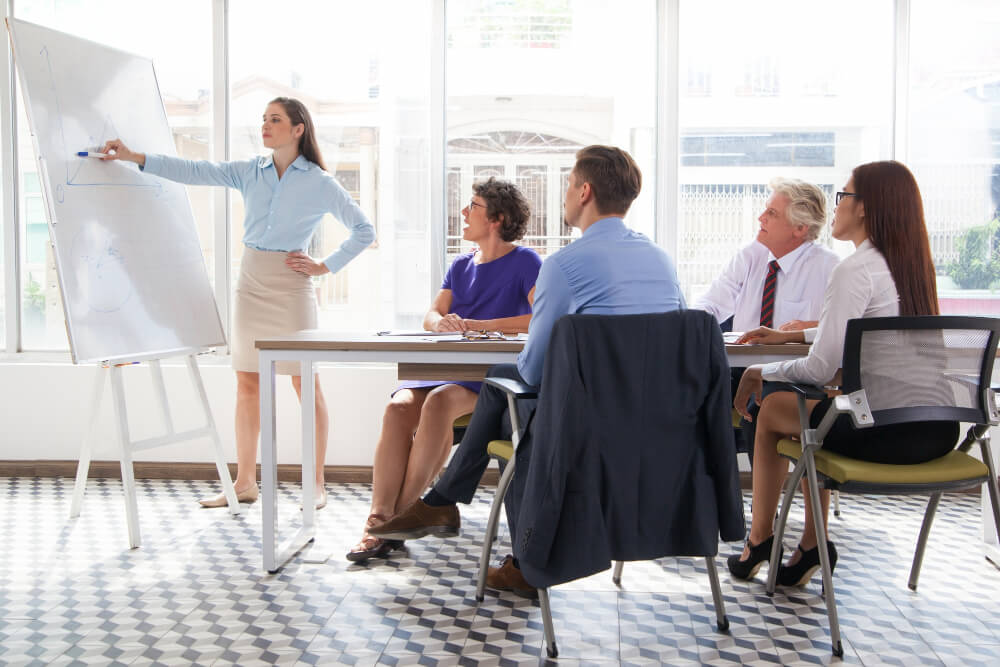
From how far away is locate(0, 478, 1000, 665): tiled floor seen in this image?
2.14m

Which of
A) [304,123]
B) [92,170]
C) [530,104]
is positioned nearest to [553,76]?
[530,104]

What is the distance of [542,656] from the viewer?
6.94 ft

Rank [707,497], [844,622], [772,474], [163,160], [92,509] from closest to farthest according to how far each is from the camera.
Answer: [707,497] → [844,622] → [772,474] → [163,160] → [92,509]

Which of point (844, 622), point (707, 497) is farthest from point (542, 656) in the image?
point (844, 622)

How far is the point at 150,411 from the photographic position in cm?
405

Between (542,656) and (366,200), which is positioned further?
(366,200)

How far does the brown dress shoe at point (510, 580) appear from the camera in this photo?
2510 millimetres

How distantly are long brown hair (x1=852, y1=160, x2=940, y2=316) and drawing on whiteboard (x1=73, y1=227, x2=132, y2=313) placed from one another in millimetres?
2430

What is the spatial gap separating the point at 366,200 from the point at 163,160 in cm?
106

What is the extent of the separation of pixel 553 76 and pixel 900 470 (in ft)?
8.34

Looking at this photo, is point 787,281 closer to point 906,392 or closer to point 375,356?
point 906,392

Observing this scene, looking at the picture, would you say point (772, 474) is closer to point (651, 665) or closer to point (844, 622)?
point (844, 622)

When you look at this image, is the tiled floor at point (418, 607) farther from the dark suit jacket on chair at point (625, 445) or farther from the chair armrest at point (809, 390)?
the chair armrest at point (809, 390)

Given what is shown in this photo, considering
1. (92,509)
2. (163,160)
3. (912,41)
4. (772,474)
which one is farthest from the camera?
(912,41)
